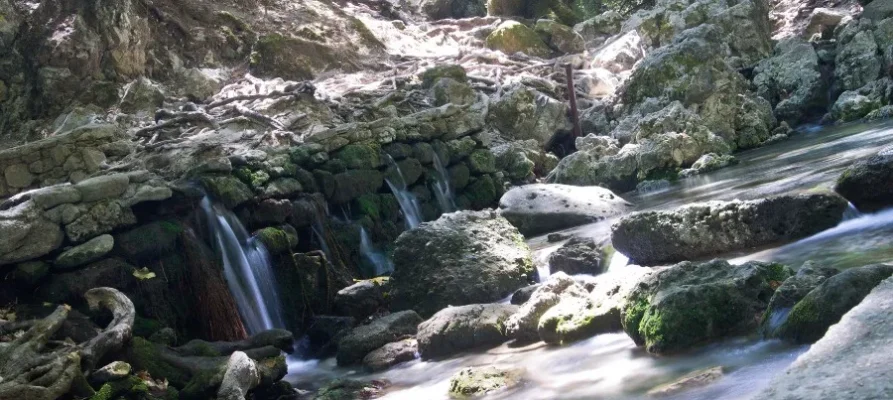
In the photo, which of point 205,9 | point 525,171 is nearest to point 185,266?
point 525,171

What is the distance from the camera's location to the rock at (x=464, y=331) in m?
6.61

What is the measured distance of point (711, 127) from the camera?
711 inches

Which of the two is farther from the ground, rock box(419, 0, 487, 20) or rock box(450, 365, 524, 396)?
rock box(419, 0, 487, 20)

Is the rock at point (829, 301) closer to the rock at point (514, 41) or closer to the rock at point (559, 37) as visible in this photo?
the rock at point (514, 41)

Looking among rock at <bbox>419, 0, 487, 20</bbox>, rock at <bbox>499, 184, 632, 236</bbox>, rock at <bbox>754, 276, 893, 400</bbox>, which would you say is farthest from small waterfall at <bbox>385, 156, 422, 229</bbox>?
rock at <bbox>419, 0, 487, 20</bbox>

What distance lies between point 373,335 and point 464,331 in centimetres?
103

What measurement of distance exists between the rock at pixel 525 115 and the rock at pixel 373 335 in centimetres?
1168

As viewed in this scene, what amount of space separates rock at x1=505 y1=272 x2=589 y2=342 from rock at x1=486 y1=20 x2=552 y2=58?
18.5m

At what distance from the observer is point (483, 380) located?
534 centimetres

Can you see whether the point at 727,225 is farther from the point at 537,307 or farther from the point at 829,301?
the point at 829,301

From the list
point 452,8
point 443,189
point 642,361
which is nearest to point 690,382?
point 642,361

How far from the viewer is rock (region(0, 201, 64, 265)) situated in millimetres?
7465

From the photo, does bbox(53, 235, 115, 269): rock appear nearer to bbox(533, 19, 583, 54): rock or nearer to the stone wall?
the stone wall

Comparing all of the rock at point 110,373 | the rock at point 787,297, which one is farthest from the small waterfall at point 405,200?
the rock at point 787,297
